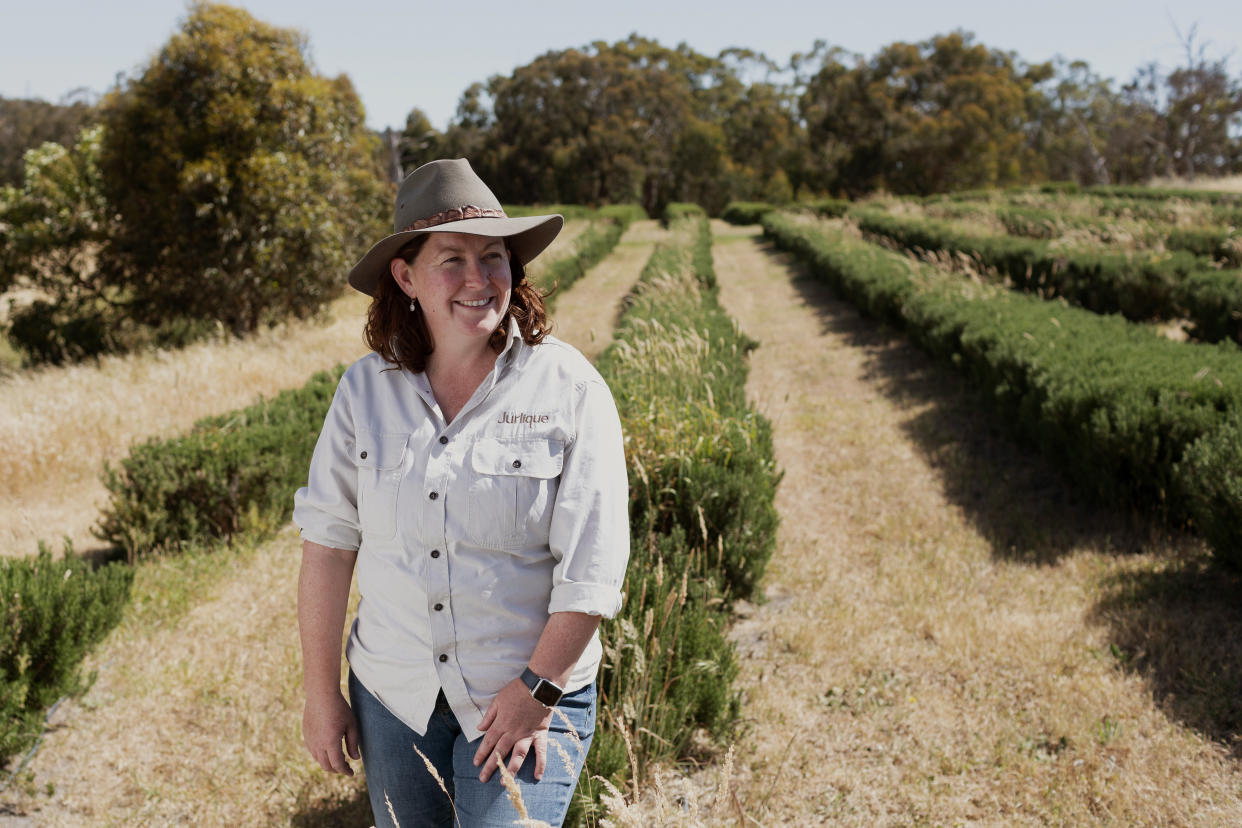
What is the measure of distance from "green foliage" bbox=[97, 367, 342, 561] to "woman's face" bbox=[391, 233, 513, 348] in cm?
419

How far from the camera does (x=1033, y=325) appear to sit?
732 centimetres

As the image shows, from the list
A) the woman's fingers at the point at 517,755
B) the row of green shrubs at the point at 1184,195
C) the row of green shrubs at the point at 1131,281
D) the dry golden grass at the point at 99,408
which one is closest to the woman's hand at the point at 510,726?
the woman's fingers at the point at 517,755

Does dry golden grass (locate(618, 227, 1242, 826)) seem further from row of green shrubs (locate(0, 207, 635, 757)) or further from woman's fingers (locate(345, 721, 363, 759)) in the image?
row of green shrubs (locate(0, 207, 635, 757))

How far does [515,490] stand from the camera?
1.70 metres

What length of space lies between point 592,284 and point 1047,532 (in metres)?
16.5

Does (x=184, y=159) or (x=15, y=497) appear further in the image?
(x=184, y=159)

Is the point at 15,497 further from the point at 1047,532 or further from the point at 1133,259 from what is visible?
the point at 1133,259

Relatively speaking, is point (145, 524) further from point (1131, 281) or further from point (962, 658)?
point (1131, 281)

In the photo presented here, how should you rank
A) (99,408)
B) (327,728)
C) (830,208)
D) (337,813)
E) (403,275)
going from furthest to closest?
(830,208), (99,408), (337,813), (403,275), (327,728)

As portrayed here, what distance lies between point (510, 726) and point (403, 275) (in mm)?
1065

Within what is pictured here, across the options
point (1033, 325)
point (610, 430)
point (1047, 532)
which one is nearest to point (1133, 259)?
point (1033, 325)

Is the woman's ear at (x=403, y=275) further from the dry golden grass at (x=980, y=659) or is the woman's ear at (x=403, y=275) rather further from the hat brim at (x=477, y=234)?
the dry golden grass at (x=980, y=659)

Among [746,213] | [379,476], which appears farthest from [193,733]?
[746,213]

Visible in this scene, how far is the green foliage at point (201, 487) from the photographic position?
533 cm
